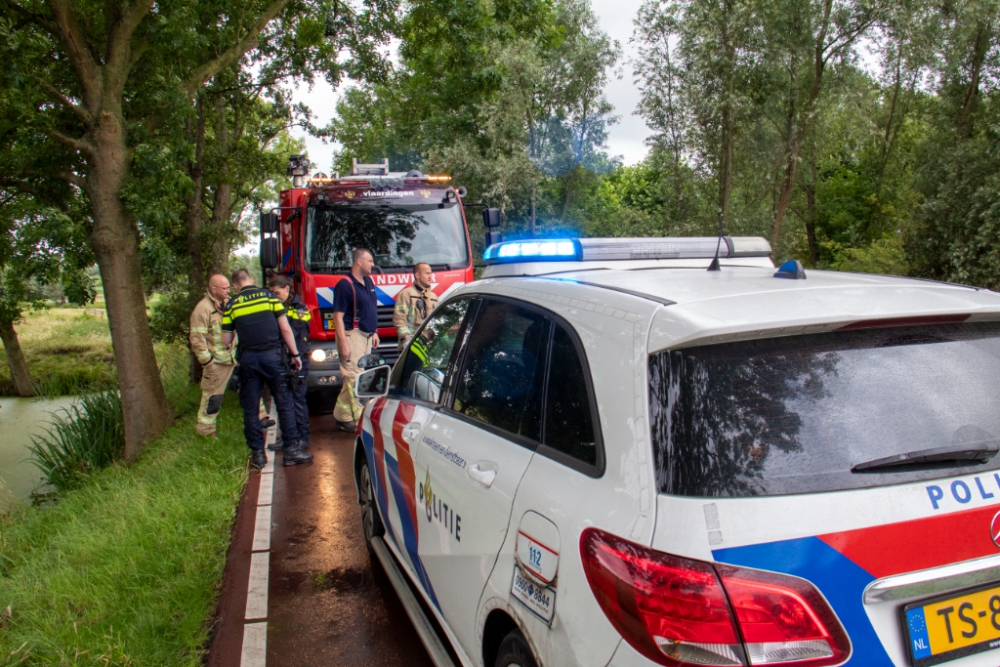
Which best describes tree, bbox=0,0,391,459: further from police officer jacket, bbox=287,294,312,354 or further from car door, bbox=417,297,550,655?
car door, bbox=417,297,550,655

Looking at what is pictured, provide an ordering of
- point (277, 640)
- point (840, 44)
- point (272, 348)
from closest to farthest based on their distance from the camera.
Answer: point (277, 640)
point (272, 348)
point (840, 44)

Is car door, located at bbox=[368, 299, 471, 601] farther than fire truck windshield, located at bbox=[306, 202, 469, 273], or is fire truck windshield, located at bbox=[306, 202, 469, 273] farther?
fire truck windshield, located at bbox=[306, 202, 469, 273]

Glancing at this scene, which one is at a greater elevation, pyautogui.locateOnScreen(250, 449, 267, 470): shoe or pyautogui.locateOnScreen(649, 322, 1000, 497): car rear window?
pyautogui.locateOnScreen(649, 322, 1000, 497): car rear window

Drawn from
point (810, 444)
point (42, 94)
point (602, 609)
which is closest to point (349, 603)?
point (602, 609)

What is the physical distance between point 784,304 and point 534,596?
107cm

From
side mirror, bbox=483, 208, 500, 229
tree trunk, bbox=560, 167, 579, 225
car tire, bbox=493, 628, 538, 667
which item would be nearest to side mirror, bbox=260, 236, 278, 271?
side mirror, bbox=483, 208, 500, 229

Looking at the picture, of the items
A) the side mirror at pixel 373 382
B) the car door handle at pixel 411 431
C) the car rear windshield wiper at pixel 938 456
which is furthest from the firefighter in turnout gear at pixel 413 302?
Result: the car rear windshield wiper at pixel 938 456

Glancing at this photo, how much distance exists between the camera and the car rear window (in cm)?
181

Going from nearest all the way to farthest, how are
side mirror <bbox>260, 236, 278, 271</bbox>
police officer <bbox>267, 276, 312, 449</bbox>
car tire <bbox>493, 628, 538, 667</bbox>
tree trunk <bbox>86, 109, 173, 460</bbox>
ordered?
1. car tire <bbox>493, 628, 538, 667</bbox>
2. police officer <bbox>267, 276, 312, 449</bbox>
3. tree trunk <bbox>86, 109, 173, 460</bbox>
4. side mirror <bbox>260, 236, 278, 271</bbox>

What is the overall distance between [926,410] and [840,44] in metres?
19.5

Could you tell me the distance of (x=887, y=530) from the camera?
68.7 inches

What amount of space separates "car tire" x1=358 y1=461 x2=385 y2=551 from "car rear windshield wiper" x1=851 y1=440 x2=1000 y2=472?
301cm

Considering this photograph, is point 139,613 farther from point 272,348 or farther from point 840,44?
point 840,44

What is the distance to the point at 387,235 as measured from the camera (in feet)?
31.6
